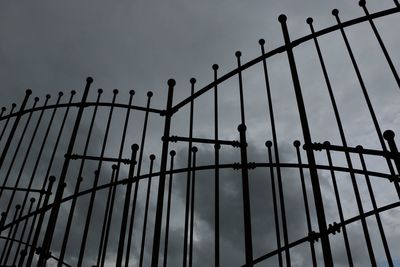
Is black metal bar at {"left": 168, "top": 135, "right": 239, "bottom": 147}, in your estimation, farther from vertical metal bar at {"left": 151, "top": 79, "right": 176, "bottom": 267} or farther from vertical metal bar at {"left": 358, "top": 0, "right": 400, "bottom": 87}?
vertical metal bar at {"left": 358, "top": 0, "right": 400, "bottom": 87}

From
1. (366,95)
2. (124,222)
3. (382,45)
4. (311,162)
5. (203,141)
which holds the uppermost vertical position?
(382,45)

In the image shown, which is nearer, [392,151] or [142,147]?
[392,151]

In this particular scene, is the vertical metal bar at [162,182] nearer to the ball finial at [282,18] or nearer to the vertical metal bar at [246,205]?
the vertical metal bar at [246,205]

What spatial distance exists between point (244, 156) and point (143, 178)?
1.86 m

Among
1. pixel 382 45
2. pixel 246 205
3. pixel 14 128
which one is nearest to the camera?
pixel 246 205

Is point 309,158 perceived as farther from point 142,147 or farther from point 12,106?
point 12,106

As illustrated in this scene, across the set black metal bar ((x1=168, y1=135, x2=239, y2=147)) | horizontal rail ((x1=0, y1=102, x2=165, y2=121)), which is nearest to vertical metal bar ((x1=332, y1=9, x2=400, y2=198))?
black metal bar ((x1=168, y1=135, x2=239, y2=147))

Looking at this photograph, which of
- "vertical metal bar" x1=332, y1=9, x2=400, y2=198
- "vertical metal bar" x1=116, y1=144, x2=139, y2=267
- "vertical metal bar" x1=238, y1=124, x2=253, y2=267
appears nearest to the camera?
"vertical metal bar" x1=238, y1=124, x2=253, y2=267

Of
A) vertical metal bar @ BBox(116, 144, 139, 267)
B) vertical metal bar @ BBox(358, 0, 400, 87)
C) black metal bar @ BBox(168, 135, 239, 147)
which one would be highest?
vertical metal bar @ BBox(358, 0, 400, 87)

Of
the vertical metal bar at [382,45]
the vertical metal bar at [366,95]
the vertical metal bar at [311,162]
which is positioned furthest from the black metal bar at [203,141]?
the vertical metal bar at [382,45]

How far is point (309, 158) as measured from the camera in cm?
257

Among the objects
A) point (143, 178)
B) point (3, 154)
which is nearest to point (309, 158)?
point (143, 178)

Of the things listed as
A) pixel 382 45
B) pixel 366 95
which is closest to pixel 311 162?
pixel 366 95

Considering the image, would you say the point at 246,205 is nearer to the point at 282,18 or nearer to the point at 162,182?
the point at 162,182
